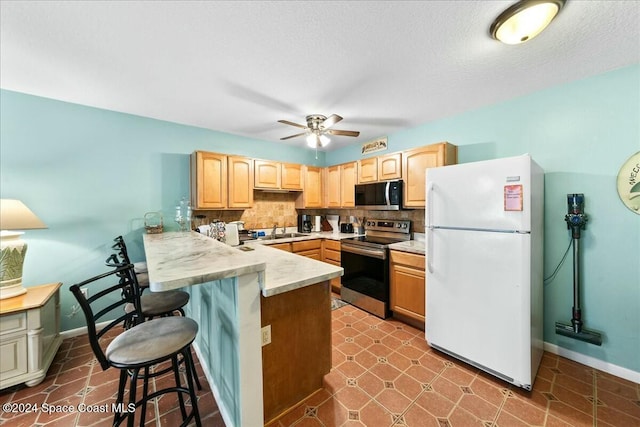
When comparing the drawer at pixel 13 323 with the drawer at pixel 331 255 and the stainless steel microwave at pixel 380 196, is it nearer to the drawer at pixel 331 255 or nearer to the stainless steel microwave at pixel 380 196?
the drawer at pixel 331 255

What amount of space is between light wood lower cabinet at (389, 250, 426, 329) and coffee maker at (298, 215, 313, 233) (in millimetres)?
1861

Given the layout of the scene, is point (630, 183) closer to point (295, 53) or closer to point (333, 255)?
point (295, 53)

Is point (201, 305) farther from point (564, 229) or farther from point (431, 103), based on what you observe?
point (564, 229)

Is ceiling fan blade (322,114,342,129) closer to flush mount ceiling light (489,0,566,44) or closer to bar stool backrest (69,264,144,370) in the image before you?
flush mount ceiling light (489,0,566,44)

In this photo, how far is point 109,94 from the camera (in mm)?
2334

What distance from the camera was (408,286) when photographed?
8.65ft

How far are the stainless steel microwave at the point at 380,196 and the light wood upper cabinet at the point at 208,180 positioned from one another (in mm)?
1948

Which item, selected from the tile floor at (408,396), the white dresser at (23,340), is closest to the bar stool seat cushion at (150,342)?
the tile floor at (408,396)

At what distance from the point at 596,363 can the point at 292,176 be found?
3.86m

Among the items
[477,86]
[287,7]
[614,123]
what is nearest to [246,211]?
[287,7]

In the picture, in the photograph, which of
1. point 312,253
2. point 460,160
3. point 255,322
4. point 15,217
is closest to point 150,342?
point 255,322

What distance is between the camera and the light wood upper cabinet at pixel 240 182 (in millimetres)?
3305

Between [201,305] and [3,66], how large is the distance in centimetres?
244

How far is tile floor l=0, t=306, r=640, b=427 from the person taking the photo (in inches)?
59.8
